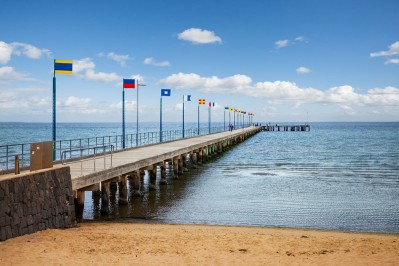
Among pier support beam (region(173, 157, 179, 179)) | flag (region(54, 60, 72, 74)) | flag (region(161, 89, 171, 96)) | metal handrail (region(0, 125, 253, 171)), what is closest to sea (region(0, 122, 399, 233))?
pier support beam (region(173, 157, 179, 179))

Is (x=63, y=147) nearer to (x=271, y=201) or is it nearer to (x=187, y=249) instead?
(x=271, y=201)

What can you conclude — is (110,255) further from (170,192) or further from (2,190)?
(170,192)

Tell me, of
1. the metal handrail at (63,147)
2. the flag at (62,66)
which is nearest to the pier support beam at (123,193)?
the metal handrail at (63,147)

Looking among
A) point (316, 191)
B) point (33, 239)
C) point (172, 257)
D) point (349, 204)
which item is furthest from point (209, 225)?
point (316, 191)

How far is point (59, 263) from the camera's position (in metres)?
9.44

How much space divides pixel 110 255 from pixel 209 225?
595 centimetres

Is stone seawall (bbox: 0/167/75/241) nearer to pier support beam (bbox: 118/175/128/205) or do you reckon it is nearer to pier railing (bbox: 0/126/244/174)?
pier railing (bbox: 0/126/244/174)

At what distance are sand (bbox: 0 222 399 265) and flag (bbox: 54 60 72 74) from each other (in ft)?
29.5

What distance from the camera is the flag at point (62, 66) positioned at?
786 inches

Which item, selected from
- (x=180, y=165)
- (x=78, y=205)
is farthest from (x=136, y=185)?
(x=180, y=165)

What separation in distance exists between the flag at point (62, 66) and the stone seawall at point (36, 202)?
7804 mm

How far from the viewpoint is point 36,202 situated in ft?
38.8

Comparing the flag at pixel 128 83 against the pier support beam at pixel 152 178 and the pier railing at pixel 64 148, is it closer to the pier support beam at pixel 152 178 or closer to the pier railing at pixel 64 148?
the pier railing at pixel 64 148

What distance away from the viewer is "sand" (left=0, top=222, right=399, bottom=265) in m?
9.88
